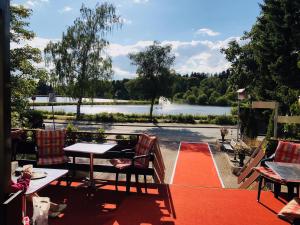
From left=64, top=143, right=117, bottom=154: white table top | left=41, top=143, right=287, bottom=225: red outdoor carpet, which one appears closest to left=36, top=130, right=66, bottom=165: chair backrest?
left=64, top=143, right=117, bottom=154: white table top

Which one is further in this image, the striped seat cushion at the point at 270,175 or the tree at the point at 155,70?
the tree at the point at 155,70

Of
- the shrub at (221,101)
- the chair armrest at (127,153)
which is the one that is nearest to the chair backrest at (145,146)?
the chair armrest at (127,153)

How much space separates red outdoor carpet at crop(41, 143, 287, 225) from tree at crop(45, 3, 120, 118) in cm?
2250

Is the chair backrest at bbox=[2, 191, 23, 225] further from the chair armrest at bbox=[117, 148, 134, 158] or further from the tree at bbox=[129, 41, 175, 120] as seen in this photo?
the tree at bbox=[129, 41, 175, 120]

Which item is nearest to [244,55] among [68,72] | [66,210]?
[68,72]

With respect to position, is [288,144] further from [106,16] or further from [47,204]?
[106,16]

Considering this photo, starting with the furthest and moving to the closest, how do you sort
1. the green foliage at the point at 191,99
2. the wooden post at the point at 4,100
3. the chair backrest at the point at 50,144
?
the green foliage at the point at 191,99 → the chair backrest at the point at 50,144 → the wooden post at the point at 4,100

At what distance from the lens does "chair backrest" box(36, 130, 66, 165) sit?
6.56 metres

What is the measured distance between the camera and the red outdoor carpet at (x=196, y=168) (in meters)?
9.39

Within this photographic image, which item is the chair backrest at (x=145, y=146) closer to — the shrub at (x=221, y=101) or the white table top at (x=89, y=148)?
the white table top at (x=89, y=148)

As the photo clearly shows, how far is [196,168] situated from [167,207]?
20.5 ft

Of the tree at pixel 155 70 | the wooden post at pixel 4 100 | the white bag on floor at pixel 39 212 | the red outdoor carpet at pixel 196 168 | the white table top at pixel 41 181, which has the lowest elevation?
the red outdoor carpet at pixel 196 168

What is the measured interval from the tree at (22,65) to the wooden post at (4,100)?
386 inches

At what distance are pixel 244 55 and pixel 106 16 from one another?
12.8 meters
